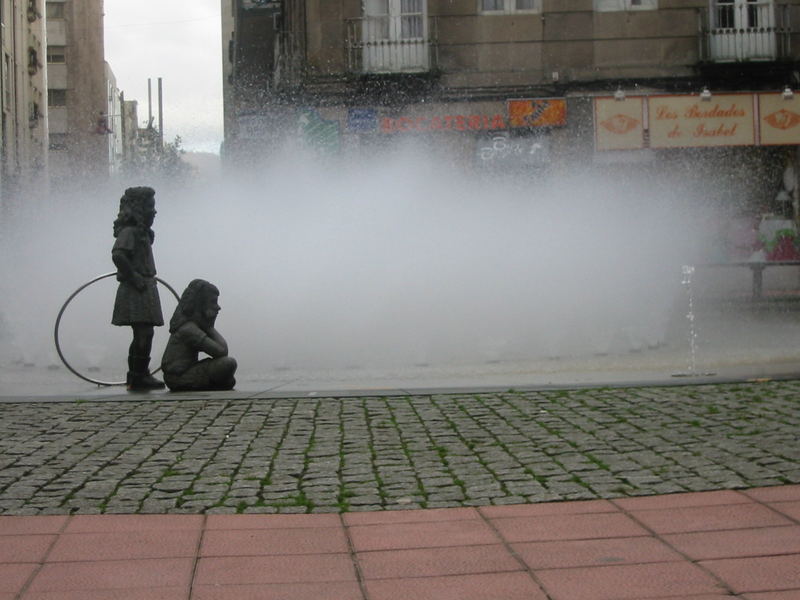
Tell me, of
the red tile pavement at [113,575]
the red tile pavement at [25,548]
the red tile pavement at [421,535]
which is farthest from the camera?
the red tile pavement at [421,535]

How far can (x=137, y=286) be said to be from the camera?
9.02 metres

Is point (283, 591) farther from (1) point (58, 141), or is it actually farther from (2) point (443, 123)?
(1) point (58, 141)

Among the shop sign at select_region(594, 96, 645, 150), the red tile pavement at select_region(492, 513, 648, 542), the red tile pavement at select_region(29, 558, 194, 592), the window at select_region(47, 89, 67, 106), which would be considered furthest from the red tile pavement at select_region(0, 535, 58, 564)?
the window at select_region(47, 89, 67, 106)

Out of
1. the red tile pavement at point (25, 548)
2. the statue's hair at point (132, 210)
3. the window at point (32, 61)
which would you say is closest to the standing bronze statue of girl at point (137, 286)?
the statue's hair at point (132, 210)

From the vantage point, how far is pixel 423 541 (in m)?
4.20

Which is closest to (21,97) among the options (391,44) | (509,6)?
(391,44)

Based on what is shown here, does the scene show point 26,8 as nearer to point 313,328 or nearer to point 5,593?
point 313,328

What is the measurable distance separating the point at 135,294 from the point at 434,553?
18.3 ft

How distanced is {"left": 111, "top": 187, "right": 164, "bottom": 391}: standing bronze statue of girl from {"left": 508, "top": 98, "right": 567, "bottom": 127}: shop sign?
538 inches

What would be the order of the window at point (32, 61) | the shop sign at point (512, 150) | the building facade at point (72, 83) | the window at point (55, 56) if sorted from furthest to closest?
the window at point (55, 56), the building facade at point (72, 83), the window at point (32, 61), the shop sign at point (512, 150)

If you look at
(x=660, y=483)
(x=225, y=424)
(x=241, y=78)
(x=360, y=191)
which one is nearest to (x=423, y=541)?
(x=660, y=483)

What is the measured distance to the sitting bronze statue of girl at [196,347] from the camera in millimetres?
8547

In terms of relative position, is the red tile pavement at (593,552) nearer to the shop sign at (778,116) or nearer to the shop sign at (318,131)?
the shop sign at (318,131)

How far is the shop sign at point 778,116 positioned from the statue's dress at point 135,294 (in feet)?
52.8
